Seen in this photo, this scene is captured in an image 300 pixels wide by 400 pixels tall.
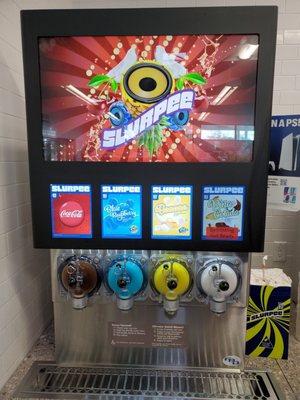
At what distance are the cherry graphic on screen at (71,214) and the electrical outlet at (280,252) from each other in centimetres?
109

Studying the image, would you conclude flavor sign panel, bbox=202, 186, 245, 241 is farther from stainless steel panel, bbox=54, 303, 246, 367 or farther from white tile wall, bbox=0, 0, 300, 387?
white tile wall, bbox=0, 0, 300, 387

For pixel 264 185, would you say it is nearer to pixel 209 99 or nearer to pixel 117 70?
pixel 209 99

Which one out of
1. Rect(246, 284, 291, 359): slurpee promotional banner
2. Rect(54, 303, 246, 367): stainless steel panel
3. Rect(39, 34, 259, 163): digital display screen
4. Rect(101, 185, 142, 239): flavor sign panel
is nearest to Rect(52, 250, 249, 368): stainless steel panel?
Rect(54, 303, 246, 367): stainless steel panel

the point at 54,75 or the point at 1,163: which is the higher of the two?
the point at 54,75

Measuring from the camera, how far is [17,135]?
1109 millimetres

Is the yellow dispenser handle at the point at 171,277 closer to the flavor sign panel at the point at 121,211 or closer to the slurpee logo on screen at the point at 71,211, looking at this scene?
the flavor sign panel at the point at 121,211

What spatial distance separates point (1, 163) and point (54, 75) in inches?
13.2

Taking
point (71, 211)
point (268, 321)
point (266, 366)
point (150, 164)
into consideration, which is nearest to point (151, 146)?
point (150, 164)

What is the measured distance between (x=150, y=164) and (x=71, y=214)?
0.95ft

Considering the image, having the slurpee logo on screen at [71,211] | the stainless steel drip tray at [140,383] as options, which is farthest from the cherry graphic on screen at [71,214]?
the stainless steel drip tray at [140,383]

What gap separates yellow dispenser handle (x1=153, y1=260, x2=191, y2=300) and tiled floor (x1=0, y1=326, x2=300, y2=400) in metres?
0.42

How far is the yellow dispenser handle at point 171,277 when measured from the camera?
0.95m

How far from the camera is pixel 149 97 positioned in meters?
0.91

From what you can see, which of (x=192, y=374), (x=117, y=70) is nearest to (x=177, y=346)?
(x=192, y=374)
